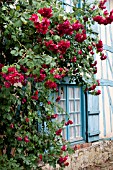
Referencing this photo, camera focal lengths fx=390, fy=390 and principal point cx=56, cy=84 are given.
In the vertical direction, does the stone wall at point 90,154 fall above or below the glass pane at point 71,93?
below

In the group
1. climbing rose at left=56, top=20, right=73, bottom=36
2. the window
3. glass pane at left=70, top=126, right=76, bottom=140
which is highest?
climbing rose at left=56, top=20, right=73, bottom=36

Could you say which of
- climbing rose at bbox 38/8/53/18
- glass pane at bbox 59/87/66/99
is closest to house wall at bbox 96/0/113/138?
glass pane at bbox 59/87/66/99

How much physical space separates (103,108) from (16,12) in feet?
13.2

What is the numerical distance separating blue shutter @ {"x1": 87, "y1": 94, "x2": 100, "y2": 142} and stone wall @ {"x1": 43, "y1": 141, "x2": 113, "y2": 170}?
0.14 metres

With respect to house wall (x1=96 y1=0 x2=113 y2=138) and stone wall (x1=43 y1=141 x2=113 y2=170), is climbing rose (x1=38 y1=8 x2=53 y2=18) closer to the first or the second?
stone wall (x1=43 y1=141 x2=113 y2=170)

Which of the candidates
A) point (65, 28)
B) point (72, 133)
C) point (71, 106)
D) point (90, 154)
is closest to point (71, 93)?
point (71, 106)

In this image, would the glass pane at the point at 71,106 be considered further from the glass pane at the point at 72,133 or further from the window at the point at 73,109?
the glass pane at the point at 72,133

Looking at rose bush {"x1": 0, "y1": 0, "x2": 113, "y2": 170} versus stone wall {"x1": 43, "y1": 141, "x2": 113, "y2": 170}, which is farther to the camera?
stone wall {"x1": 43, "y1": 141, "x2": 113, "y2": 170}

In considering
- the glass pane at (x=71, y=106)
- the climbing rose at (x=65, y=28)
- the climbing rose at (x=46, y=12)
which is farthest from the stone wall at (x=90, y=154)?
the climbing rose at (x=46, y=12)

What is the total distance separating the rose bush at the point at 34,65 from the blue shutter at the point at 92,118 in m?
1.62

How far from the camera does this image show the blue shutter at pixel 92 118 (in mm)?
6566

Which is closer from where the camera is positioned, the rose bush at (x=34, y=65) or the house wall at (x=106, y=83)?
the rose bush at (x=34, y=65)

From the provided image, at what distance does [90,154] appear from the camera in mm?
6586

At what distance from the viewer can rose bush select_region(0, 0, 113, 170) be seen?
3465 millimetres
